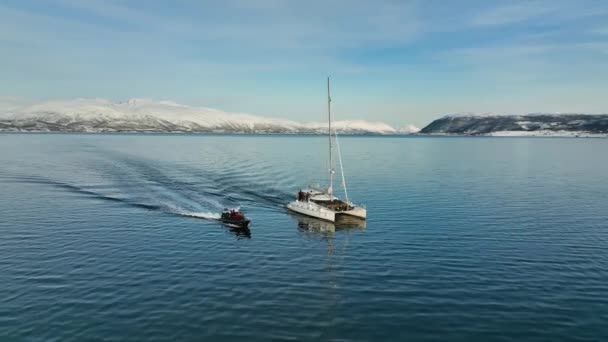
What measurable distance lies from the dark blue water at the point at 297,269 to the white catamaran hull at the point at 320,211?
262 centimetres

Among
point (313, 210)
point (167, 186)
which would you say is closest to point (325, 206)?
point (313, 210)

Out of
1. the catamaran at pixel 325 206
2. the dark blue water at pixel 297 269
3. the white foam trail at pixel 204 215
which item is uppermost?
the catamaran at pixel 325 206

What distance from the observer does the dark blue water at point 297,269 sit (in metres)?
33.3

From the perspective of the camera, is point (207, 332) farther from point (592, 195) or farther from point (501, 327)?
point (592, 195)

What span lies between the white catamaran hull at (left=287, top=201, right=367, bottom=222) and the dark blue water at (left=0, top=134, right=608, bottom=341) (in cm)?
262

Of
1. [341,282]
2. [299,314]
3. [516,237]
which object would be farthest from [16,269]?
[516,237]

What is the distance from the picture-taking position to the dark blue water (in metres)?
33.3

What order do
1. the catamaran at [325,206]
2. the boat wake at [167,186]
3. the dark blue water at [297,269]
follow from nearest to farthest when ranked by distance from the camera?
the dark blue water at [297,269]
the catamaran at [325,206]
the boat wake at [167,186]

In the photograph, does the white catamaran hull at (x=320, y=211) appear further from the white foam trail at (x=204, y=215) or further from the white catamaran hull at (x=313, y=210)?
the white foam trail at (x=204, y=215)

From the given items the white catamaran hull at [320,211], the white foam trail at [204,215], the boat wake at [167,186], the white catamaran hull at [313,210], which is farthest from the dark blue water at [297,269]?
the white catamaran hull at [320,211]

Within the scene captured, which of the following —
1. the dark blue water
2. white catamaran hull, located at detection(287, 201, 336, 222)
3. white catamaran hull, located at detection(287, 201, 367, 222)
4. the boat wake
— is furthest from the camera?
the boat wake

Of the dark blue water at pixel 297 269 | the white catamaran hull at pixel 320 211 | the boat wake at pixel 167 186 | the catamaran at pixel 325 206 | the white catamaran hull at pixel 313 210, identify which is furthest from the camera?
the boat wake at pixel 167 186

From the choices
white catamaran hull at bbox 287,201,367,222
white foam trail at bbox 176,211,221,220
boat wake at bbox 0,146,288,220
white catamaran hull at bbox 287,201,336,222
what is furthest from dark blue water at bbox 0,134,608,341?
white catamaran hull at bbox 287,201,367,222

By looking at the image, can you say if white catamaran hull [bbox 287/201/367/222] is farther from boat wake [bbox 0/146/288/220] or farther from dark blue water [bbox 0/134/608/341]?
boat wake [bbox 0/146/288/220]
